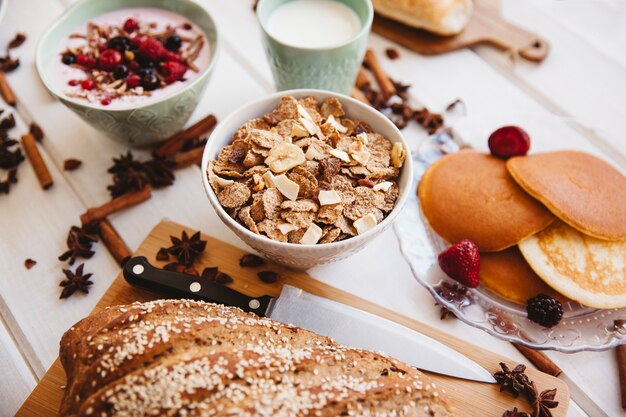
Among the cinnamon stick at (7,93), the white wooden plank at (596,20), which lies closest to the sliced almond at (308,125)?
the cinnamon stick at (7,93)

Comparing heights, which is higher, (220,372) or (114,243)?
(220,372)

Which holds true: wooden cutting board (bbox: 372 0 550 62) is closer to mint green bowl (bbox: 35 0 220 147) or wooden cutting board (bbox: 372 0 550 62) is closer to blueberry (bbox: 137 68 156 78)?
mint green bowl (bbox: 35 0 220 147)

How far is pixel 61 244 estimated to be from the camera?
1745 mm

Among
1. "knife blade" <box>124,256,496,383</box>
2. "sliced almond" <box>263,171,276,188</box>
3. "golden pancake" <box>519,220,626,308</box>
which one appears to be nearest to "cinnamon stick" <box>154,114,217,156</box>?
"knife blade" <box>124,256,496,383</box>

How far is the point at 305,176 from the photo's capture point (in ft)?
4.76

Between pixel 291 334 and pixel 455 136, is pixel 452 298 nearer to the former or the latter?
pixel 291 334

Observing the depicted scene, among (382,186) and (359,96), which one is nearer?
(382,186)

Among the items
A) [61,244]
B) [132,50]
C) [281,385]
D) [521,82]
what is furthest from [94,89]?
[521,82]

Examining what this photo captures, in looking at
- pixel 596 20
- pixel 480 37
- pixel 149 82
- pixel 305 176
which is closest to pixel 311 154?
pixel 305 176

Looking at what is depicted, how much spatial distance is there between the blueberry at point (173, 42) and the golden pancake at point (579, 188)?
1251 millimetres

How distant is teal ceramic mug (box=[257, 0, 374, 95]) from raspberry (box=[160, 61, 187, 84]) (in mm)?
314

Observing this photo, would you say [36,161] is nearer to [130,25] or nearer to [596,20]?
[130,25]

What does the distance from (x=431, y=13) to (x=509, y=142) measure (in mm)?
741

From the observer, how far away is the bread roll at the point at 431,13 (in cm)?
219
